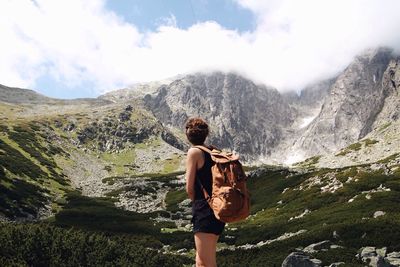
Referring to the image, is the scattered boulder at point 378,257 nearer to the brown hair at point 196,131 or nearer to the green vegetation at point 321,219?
the green vegetation at point 321,219

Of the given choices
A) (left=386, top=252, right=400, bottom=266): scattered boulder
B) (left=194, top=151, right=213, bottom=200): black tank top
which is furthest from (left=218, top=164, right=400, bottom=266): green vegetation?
→ (left=194, top=151, right=213, bottom=200): black tank top

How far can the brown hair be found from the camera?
878cm

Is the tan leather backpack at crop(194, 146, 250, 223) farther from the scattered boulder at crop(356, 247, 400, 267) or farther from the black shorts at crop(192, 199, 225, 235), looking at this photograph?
the scattered boulder at crop(356, 247, 400, 267)

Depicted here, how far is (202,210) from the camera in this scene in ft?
27.0

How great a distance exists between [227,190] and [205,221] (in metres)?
0.73

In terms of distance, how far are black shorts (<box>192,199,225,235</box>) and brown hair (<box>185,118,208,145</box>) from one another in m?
1.20

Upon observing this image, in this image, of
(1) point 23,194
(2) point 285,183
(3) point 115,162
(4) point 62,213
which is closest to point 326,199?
(2) point 285,183

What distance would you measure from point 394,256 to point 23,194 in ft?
198

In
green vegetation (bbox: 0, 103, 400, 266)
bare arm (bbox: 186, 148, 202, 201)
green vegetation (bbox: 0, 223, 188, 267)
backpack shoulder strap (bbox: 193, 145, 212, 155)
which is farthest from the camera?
green vegetation (bbox: 0, 103, 400, 266)

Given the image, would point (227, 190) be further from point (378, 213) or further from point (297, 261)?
point (378, 213)

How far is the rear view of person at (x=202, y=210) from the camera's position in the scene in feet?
26.8

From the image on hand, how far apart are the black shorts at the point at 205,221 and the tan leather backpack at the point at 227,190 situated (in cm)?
13

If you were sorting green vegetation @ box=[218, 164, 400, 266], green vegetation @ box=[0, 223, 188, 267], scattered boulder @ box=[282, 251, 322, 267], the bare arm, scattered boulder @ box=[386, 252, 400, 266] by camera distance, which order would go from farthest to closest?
green vegetation @ box=[218, 164, 400, 266], scattered boulder @ box=[386, 252, 400, 266], scattered boulder @ box=[282, 251, 322, 267], green vegetation @ box=[0, 223, 188, 267], the bare arm

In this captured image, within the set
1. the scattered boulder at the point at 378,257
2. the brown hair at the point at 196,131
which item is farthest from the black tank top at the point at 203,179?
the scattered boulder at the point at 378,257
